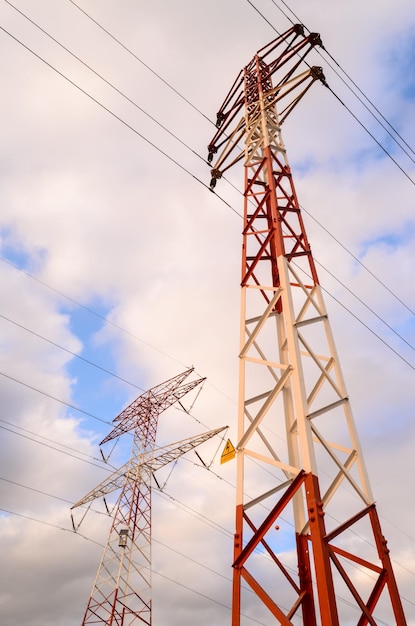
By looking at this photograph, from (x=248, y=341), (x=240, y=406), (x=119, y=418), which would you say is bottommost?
(x=240, y=406)

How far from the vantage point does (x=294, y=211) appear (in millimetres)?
→ 8883

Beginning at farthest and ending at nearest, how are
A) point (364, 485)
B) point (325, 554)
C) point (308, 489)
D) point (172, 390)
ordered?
1. point (172, 390)
2. point (364, 485)
3. point (308, 489)
4. point (325, 554)

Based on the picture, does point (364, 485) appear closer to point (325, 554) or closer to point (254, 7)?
point (325, 554)

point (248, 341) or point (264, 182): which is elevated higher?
point (264, 182)

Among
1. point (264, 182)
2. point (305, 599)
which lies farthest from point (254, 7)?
point (305, 599)

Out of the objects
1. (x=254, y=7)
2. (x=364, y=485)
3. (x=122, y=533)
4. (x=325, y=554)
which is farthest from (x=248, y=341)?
(x=122, y=533)

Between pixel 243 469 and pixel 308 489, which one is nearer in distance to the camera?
pixel 308 489

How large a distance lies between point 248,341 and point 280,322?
2.99 ft

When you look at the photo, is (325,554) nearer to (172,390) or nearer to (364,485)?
(364,485)

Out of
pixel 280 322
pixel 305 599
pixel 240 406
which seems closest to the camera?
pixel 305 599

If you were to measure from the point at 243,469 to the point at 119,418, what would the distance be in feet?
70.9

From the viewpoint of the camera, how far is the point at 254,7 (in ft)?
31.9

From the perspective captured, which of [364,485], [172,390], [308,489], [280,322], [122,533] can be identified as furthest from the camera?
[172,390]

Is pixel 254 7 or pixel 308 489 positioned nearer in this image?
pixel 308 489
